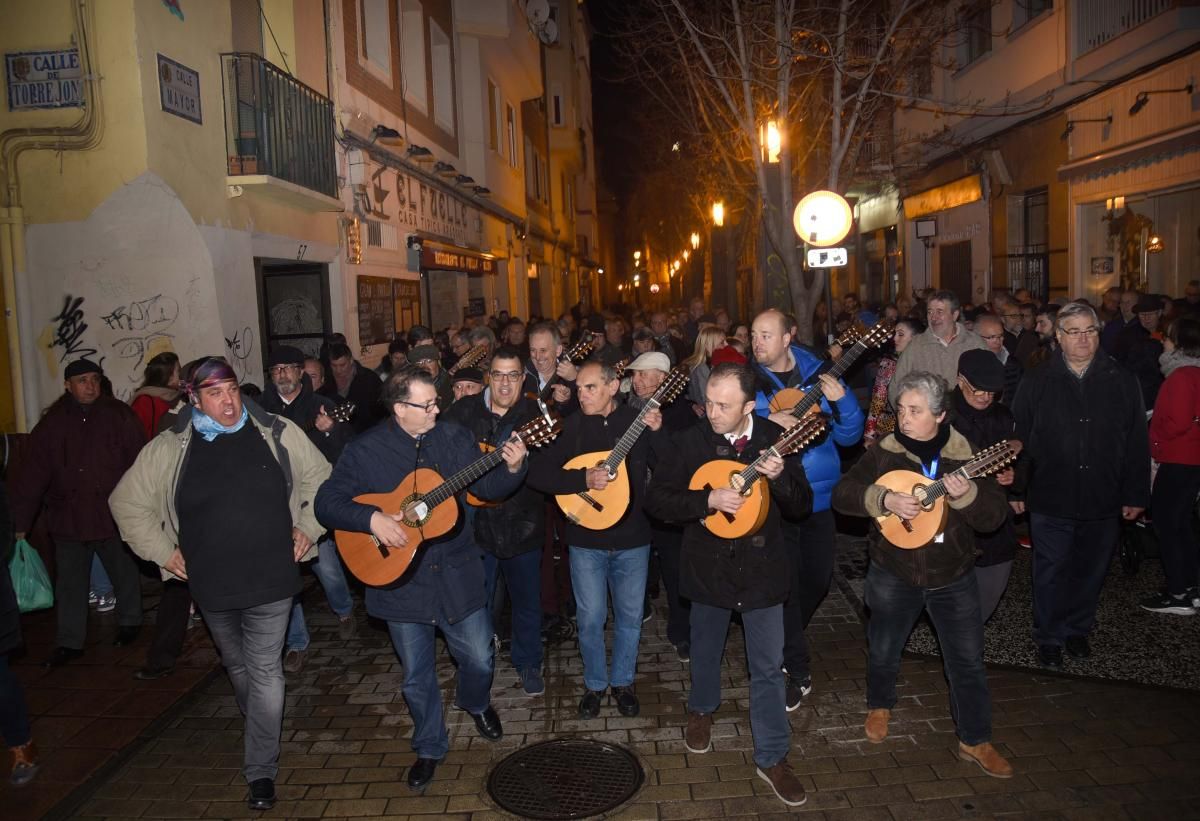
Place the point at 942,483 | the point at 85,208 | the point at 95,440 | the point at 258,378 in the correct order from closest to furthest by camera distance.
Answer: the point at 942,483, the point at 95,440, the point at 85,208, the point at 258,378

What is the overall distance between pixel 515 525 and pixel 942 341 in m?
4.15

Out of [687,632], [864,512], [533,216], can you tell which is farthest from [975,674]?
[533,216]

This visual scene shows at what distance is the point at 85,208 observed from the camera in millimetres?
8500

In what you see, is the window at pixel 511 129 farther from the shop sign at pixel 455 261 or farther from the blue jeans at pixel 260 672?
the blue jeans at pixel 260 672

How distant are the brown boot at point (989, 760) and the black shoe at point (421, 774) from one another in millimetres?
2749

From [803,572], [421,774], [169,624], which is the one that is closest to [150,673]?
[169,624]

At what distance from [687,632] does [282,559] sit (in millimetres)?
2887

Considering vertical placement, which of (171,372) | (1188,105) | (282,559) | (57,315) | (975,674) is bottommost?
(975,674)

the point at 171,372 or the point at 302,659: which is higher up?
the point at 171,372

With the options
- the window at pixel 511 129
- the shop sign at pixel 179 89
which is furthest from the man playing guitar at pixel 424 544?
the window at pixel 511 129

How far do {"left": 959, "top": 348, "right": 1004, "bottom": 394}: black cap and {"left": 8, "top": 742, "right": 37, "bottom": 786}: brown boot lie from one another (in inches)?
220

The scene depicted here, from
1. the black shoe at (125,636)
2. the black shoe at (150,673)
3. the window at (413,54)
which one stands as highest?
the window at (413,54)

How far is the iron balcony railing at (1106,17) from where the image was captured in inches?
511

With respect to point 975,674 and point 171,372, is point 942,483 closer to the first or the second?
point 975,674
